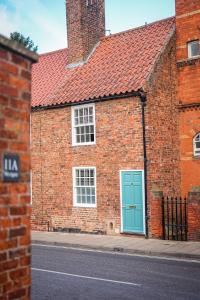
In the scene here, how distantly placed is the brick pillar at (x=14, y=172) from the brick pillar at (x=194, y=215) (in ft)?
39.0

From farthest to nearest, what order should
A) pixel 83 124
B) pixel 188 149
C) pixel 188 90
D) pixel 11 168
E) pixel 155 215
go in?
pixel 188 90, pixel 83 124, pixel 188 149, pixel 155 215, pixel 11 168

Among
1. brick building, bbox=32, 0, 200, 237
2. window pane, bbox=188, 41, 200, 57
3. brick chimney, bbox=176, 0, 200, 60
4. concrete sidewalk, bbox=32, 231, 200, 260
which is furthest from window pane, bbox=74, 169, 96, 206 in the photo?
window pane, bbox=188, 41, 200, 57

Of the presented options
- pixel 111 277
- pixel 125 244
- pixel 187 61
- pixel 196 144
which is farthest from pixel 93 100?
pixel 111 277

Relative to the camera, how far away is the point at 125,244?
46.7ft

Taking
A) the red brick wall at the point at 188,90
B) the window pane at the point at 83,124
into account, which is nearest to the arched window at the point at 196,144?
the red brick wall at the point at 188,90

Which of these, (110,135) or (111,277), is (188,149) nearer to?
(110,135)

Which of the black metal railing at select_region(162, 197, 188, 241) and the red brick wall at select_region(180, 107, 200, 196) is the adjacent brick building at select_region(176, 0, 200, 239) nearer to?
the red brick wall at select_region(180, 107, 200, 196)

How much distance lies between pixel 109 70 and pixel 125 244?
8638 mm

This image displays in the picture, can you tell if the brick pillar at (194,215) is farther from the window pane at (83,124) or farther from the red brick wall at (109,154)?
the window pane at (83,124)

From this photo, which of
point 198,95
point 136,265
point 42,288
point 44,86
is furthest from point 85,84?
point 42,288

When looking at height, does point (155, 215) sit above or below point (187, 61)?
below

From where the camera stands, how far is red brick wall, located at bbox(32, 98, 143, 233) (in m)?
16.5

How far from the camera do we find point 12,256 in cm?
294

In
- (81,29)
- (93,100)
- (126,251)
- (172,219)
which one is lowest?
(126,251)
